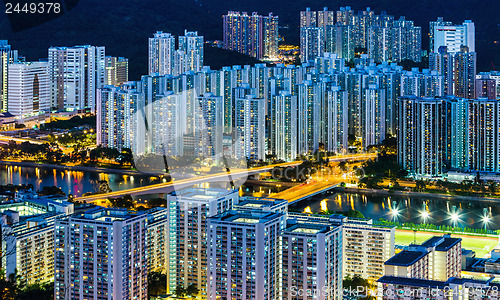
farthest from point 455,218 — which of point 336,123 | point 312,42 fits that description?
point 312,42

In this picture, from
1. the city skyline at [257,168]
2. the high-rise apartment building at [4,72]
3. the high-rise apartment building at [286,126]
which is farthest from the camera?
the high-rise apartment building at [4,72]

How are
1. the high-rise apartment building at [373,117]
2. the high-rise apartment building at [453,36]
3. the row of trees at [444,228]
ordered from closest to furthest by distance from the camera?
the row of trees at [444,228] → the high-rise apartment building at [373,117] → the high-rise apartment building at [453,36]

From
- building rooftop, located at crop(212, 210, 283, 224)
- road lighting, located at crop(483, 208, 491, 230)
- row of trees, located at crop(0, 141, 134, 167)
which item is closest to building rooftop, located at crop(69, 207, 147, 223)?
building rooftop, located at crop(212, 210, 283, 224)

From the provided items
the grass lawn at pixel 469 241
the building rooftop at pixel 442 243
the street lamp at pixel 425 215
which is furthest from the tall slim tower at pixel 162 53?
the building rooftop at pixel 442 243

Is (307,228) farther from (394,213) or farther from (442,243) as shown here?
(394,213)

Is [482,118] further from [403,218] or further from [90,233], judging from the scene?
[90,233]

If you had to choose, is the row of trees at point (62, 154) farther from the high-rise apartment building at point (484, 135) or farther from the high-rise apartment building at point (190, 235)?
the high-rise apartment building at point (190, 235)
